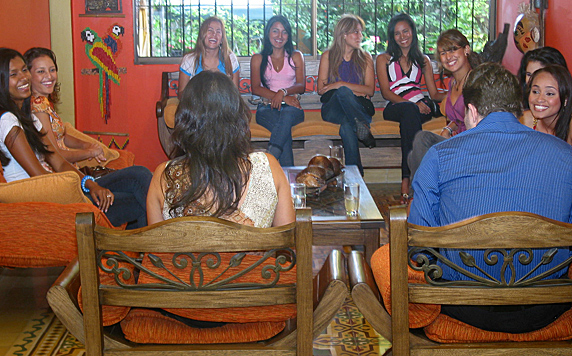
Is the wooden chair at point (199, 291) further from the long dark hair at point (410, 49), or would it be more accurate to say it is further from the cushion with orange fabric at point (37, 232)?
the long dark hair at point (410, 49)

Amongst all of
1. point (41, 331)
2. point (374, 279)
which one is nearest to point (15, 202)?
point (41, 331)

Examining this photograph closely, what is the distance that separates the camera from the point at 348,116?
516cm

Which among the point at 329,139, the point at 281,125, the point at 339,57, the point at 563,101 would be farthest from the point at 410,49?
the point at 563,101

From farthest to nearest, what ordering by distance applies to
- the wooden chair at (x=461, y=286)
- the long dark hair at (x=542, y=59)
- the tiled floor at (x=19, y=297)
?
the long dark hair at (x=542, y=59) → the tiled floor at (x=19, y=297) → the wooden chair at (x=461, y=286)

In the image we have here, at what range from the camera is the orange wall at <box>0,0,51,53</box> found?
15.1 ft

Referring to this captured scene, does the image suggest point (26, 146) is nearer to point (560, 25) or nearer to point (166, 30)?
point (166, 30)

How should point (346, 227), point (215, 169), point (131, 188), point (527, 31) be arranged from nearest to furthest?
point (215, 169) → point (346, 227) → point (131, 188) → point (527, 31)

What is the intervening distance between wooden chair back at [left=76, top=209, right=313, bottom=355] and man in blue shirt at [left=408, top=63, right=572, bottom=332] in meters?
0.44

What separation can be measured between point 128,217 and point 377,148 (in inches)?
102

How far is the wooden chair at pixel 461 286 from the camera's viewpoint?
136cm

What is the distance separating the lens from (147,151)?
20.5 feet

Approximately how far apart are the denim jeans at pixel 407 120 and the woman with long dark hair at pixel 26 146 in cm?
247

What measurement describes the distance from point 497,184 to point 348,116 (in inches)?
140

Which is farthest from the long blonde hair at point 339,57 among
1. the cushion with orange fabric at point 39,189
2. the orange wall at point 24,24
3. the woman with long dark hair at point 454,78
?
the cushion with orange fabric at point 39,189
